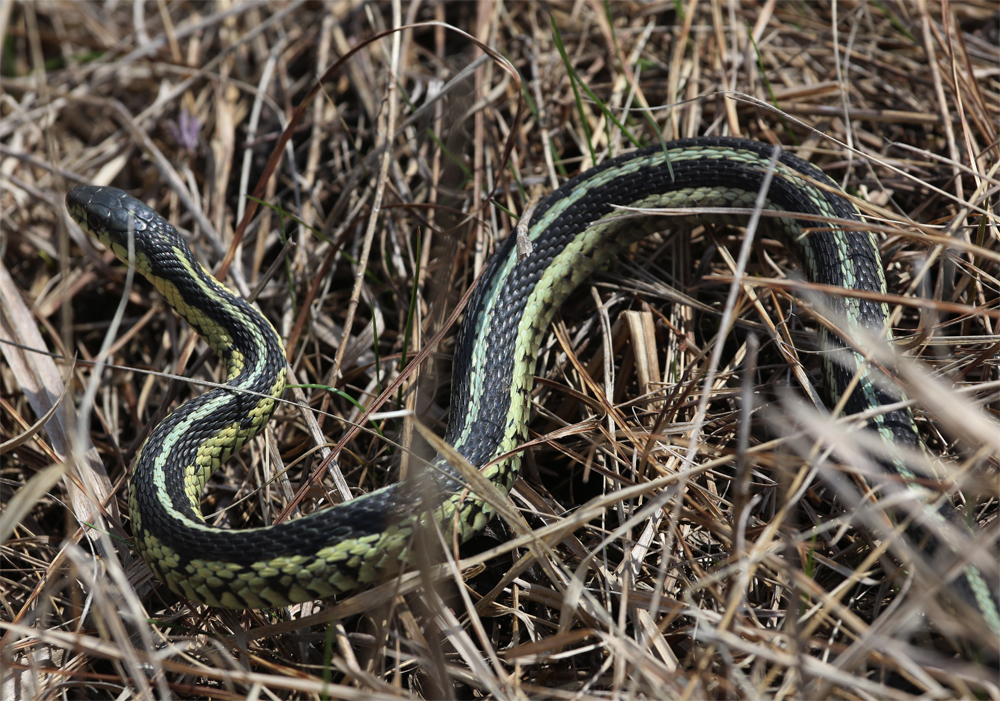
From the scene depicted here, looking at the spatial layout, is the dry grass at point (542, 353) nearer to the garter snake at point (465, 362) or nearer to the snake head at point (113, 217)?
the garter snake at point (465, 362)

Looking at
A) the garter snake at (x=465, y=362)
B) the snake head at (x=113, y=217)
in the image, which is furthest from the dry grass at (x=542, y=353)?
the snake head at (x=113, y=217)

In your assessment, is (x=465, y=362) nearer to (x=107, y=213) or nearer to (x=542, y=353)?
(x=542, y=353)

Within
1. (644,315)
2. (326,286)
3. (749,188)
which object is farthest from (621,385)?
(326,286)

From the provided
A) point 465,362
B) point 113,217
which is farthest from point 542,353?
point 113,217

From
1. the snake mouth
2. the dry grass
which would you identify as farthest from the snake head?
the dry grass

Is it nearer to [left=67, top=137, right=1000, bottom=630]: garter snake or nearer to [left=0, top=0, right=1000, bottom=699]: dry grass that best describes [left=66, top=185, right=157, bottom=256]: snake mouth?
[left=67, top=137, right=1000, bottom=630]: garter snake

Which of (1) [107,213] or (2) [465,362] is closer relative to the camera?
(2) [465,362]

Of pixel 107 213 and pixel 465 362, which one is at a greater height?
pixel 107 213

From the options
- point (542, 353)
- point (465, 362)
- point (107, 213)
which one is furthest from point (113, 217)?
point (542, 353)

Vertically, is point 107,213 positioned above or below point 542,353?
above
